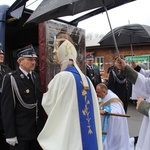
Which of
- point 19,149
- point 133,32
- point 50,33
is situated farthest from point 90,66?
point 19,149

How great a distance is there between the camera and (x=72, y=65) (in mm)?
→ 2830

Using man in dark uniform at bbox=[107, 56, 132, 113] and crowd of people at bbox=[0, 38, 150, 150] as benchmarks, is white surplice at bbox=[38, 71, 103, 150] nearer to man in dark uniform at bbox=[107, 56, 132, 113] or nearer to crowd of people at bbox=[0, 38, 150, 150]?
crowd of people at bbox=[0, 38, 150, 150]

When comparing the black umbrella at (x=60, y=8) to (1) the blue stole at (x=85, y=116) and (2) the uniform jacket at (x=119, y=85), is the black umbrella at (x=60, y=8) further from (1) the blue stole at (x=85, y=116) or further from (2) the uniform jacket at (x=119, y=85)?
(2) the uniform jacket at (x=119, y=85)

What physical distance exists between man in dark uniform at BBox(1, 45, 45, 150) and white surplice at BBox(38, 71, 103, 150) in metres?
0.57

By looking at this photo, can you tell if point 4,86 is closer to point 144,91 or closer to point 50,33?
point 50,33

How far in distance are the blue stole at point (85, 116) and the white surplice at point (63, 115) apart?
2.2 inches

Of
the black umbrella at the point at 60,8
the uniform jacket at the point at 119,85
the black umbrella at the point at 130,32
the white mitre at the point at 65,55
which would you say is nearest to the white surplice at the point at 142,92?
the white mitre at the point at 65,55

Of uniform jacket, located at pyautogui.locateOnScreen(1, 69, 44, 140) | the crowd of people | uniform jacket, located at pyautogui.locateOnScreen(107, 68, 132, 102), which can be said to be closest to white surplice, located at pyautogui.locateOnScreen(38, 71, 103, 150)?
the crowd of people

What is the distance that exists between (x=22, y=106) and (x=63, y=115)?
777 mm

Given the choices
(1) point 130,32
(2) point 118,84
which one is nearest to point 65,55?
Result: (1) point 130,32

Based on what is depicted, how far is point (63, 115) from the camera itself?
2.62m

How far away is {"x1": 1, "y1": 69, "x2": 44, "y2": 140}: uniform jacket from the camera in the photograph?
9.93 feet

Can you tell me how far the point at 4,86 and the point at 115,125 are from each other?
2267 mm

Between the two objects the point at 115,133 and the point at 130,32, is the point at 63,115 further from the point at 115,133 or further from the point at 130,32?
the point at 130,32
